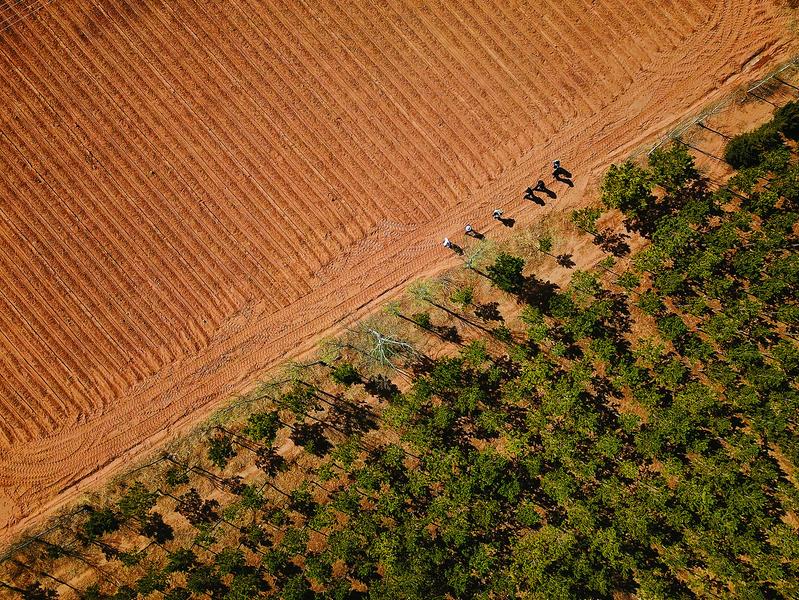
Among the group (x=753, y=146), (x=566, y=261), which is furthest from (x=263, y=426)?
(x=753, y=146)

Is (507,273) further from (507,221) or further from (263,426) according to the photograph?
(263,426)

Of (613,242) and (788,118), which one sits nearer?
(788,118)

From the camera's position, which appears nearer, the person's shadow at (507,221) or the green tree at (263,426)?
the green tree at (263,426)

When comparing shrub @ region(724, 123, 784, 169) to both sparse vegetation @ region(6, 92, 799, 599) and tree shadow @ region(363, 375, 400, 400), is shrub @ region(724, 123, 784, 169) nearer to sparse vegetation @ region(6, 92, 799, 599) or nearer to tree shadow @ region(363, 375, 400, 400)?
sparse vegetation @ region(6, 92, 799, 599)

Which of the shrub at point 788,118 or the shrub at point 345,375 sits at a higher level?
the shrub at point 345,375

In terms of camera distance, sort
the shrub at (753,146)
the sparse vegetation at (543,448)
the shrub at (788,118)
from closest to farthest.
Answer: the sparse vegetation at (543,448) → the shrub at (788,118) → the shrub at (753,146)

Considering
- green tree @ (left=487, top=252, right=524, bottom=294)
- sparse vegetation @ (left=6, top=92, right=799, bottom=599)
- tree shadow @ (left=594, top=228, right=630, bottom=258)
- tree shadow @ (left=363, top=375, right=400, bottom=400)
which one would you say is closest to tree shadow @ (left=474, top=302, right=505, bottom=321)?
sparse vegetation @ (left=6, top=92, right=799, bottom=599)

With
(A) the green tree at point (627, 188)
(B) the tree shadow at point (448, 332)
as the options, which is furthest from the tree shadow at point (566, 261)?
(B) the tree shadow at point (448, 332)

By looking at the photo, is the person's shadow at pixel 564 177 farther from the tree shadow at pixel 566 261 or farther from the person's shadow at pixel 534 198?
the tree shadow at pixel 566 261

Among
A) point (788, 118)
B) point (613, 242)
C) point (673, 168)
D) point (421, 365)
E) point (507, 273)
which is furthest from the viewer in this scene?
point (613, 242)

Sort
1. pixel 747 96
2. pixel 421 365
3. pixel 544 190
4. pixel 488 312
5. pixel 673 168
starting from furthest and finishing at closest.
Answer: pixel 544 190 → pixel 747 96 → pixel 488 312 → pixel 421 365 → pixel 673 168
